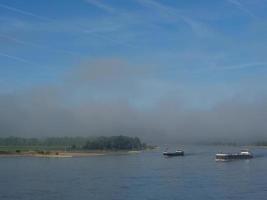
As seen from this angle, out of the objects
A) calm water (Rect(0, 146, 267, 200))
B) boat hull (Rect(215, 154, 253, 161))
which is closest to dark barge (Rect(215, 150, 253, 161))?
boat hull (Rect(215, 154, 253, 161))

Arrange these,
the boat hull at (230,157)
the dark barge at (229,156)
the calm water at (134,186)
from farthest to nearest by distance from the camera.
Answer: the dark barge at (229,156)
the boat hull at (230,157)
the calm water at (134,186)

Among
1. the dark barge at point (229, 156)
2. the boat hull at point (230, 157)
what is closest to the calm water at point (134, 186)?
the boat hull at point (230, 157)

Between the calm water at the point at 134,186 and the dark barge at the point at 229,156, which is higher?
the dark barge at the point at 229,156

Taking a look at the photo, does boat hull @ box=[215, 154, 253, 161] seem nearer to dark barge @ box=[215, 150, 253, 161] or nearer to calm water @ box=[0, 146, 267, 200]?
dark barge @ box=[215, 150, 253, 161]

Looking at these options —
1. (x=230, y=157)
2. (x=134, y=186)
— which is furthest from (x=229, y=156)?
(x=134, y=186)

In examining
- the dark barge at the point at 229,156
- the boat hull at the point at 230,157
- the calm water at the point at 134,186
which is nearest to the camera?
the calm water at the point at 134,186

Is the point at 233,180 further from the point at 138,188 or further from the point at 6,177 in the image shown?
the point at 6,177

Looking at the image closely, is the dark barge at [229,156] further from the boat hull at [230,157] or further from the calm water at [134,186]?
the calm water at [134,186]

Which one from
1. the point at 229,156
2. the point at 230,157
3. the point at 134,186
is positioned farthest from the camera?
the point at 230,157

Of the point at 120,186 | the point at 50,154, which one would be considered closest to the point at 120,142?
the point at 50,154

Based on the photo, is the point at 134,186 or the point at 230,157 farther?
the point at 230,157

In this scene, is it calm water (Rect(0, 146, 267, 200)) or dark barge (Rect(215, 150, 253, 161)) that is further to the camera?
dark barge (Rect(215, 150, 253, 161))

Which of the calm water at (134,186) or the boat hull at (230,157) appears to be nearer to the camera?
the calm water at (134,186)

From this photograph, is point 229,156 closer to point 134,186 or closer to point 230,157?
point 230,157
